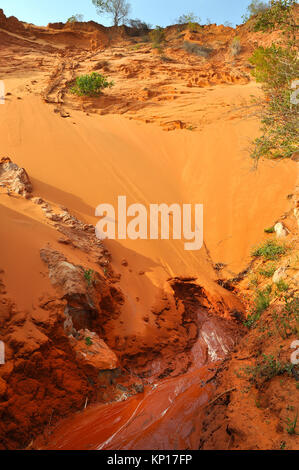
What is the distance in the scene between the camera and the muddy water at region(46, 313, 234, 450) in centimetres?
273

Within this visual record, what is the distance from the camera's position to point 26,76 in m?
14.6

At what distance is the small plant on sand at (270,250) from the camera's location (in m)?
6.00

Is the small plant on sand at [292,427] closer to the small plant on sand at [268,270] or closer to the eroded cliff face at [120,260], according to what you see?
the eroded cliff face at [120,260]

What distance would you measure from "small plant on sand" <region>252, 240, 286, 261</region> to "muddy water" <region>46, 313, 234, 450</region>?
300cm

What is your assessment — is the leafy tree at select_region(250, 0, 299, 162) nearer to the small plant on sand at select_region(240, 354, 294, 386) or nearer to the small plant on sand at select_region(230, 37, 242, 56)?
the small plant on sand at select_region(240, 354, 294, 386)

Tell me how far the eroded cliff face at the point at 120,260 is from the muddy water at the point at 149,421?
15 millimetres

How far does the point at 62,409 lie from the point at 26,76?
1583cm

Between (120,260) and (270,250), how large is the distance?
122 inches

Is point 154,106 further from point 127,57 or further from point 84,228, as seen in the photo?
point 84,228

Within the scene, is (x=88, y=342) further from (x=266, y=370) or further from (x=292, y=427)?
(x=292, y=427)

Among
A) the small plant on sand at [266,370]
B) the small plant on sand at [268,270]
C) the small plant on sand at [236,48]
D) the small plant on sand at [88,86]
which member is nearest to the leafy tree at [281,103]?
the small plant on sand at [268,270]

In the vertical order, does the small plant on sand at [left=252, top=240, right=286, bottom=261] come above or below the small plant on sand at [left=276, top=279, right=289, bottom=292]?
above

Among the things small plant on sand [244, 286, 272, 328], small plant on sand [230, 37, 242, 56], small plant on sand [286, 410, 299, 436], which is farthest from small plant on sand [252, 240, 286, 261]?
small plant on sand [230, 37, 242, 56]
